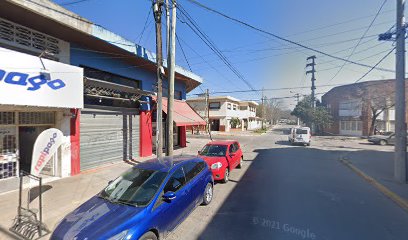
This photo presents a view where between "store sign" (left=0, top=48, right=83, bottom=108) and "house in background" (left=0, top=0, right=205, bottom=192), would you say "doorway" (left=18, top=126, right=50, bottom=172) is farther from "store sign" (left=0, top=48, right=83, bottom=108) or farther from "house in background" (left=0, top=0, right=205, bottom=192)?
"store sign" (left=0, top=48, right=83, bottom=108)

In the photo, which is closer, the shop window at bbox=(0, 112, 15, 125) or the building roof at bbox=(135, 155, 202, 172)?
the building roof at bbox=(135, 155, 202, 172)

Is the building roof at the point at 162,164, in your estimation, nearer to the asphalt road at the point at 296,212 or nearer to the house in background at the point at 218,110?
the asphalt road at the point at 296,212

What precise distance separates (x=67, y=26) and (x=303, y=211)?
913cm

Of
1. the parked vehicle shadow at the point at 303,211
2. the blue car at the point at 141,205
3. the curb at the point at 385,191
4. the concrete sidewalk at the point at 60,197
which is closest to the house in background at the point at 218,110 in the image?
the curb at the point at 385,191

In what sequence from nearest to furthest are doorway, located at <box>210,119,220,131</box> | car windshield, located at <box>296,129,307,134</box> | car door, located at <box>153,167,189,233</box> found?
1. car door, located at <box>153,167,189,233</box>
2. car windshield, located at <box>296,129,307,134</box>
3. doorway, located at <box>210,119,220,131</box>

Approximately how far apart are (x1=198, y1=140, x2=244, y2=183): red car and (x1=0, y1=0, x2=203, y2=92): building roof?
587cm

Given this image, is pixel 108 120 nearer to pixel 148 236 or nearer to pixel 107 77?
pixel 107 77

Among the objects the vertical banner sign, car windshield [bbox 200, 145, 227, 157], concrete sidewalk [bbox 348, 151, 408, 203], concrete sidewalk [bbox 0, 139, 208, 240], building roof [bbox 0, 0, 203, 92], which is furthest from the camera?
car windshield [bbox 200, 145, 227, 157]

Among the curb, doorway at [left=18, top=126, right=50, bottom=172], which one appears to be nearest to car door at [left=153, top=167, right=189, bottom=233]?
the curb

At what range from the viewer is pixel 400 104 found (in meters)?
8.12

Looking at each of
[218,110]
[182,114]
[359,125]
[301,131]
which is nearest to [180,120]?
[182,114]

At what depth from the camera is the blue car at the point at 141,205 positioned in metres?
3.29

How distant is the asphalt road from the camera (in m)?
4.41

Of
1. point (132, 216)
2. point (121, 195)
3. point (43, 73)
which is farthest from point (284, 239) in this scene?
point (43, 73)
